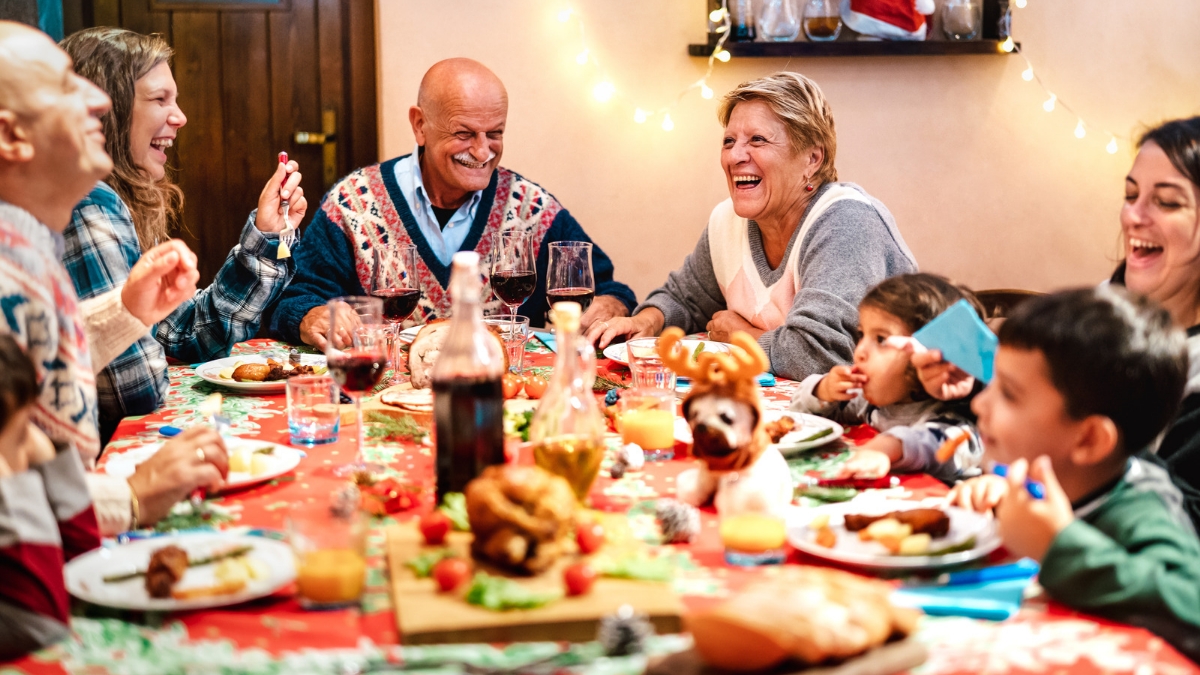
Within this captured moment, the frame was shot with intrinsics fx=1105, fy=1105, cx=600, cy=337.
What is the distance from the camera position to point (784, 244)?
2.88 meters

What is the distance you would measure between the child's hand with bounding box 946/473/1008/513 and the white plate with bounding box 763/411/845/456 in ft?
0.92

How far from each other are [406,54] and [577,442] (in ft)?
9.91

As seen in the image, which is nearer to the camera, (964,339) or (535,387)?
(964,339)

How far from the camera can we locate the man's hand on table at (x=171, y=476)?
1375 millimetres

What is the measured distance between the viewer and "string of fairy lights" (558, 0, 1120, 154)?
4.04 m

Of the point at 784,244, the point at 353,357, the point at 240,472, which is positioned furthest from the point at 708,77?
the point at 240,472

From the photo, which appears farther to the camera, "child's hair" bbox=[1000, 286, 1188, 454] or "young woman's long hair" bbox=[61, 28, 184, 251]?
"young woman's long hair" bbox=[61, 28, 184, 251]

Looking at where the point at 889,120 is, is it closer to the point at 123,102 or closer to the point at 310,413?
the point at 123,102

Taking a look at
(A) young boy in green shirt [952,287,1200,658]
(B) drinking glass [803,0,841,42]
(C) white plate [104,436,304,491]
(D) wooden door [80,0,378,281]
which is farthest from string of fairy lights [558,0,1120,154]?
(A) young boy in green shirt [952,287,1200,658]

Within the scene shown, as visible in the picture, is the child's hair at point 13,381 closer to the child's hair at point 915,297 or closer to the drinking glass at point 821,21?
the child's hair at point 915,297

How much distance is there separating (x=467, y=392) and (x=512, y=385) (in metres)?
0.72

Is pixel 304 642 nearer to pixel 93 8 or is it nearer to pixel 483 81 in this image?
pixel 483 81

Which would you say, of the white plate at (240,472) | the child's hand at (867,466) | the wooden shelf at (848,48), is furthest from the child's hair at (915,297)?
the wooden shelf at (848,48)

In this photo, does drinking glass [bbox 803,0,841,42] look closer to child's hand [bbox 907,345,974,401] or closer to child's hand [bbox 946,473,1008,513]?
child's hand [bbox 907,345,974,401]
